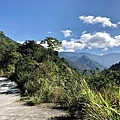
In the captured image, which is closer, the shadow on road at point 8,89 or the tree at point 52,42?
the shadow on road at point 8,89

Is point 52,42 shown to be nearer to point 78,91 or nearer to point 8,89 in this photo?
point 8,89

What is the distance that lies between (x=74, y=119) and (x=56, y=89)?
3.57 meters

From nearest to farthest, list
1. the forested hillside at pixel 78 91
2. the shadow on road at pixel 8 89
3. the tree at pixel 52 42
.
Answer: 1. the forested hillside at pixel 78 91
2. the shadow on road at pixel 8 89
3. the tree at pixel 52 42

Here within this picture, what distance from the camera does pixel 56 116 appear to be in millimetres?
6922

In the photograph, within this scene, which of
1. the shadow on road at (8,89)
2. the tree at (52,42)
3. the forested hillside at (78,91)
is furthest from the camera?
the tree at (52,42)

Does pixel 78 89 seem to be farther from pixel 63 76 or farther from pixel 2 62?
pixel 2 62

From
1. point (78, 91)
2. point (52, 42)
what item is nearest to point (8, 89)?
point (78, 91)

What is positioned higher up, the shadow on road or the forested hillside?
the forested hillside

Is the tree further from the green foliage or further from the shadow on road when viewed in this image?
the shadow on road

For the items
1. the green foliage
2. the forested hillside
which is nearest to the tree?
the green foliage

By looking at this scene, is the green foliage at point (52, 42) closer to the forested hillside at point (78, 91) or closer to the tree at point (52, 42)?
the tree at point (52, 42)

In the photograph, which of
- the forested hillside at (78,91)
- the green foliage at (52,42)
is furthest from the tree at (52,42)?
the forested hillside at (78,91)

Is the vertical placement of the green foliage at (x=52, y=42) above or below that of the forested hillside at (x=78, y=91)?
above

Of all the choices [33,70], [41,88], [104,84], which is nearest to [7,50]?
[33,70]
